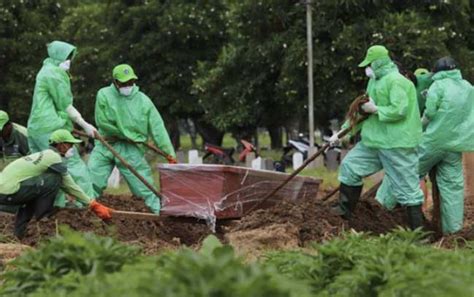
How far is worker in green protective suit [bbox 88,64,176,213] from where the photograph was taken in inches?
408

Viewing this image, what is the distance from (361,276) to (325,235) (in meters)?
3.90

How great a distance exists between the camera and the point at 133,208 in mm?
11703

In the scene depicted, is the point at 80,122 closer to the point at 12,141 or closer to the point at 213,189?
the point at 12,141

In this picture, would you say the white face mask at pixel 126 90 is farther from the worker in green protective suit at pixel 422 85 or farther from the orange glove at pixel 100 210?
the worker in green protective suit at pixel 422 85

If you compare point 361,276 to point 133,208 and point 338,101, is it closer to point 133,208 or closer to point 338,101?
point 133,208

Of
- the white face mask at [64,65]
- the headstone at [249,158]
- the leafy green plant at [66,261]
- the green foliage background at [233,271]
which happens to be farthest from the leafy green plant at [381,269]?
the headstone at [249,158]

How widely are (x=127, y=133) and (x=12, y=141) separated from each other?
1.42m

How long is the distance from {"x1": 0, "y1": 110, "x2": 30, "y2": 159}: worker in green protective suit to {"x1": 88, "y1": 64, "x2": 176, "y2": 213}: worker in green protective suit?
2.76ft

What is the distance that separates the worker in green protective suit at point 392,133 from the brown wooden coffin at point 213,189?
2.80 feet

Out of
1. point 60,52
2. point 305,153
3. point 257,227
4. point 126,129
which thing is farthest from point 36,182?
point 305,153

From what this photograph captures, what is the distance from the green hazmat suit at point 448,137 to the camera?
30.0ft

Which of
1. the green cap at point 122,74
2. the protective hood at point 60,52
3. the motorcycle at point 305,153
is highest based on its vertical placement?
the protective hood at point 60,52

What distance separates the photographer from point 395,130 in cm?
880

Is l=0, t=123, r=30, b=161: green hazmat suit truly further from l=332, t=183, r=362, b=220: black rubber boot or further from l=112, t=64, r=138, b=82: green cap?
l=332, t=183, r=362, b=220: black rubber boot
